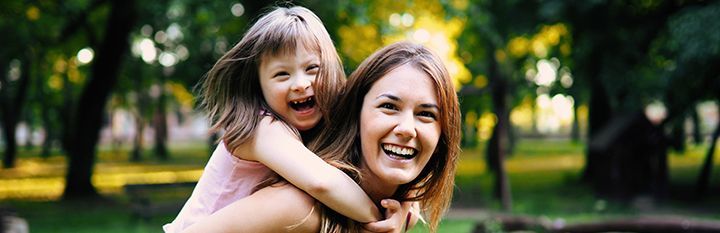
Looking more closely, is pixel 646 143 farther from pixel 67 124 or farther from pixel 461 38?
pixel 67 124

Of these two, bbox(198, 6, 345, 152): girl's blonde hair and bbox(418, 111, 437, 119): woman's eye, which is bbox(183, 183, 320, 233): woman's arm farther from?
bbox(418, 111, 437, 119): woman's eye

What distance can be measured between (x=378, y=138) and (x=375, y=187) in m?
0.22

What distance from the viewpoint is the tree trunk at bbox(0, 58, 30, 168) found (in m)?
27.3

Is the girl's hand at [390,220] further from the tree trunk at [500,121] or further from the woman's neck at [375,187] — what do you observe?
the tree trunk at [500,121]

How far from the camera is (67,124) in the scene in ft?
121

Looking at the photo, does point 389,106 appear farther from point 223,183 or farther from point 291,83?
point 223,183

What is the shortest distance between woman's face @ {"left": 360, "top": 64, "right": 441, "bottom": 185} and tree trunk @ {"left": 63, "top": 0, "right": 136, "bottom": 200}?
17.7 metres

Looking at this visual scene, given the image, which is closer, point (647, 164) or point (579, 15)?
point (579, 15)

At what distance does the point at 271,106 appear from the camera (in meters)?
2.67

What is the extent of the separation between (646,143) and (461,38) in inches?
212

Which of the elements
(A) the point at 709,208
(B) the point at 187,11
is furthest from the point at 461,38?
(B) the point at 187,11

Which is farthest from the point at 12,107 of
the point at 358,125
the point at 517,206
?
the point at 358,125

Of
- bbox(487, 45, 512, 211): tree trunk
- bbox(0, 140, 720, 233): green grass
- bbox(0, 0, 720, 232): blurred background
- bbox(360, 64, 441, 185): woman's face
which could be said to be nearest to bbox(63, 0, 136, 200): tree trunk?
bbox(0, 0, 720, 232): blurred background

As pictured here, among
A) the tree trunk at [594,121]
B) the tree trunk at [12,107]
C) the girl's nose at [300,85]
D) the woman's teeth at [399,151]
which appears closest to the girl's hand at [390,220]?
the woman's teeth at [399,151]
